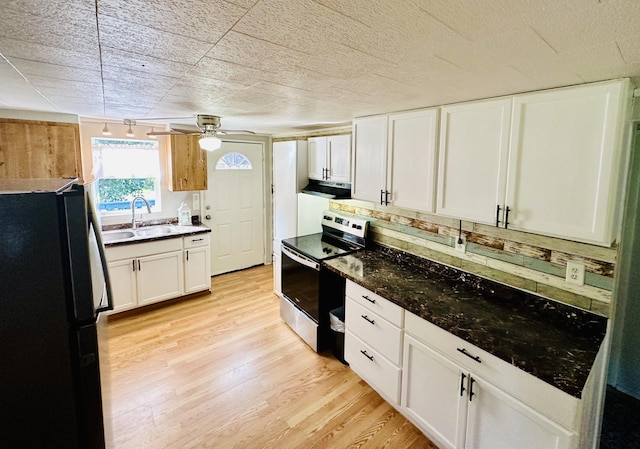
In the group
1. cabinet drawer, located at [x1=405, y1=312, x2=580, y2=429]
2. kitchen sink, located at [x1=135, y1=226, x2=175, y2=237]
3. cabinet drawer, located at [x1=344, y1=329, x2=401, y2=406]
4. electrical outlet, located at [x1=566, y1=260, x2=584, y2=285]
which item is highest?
electrical outlet, located at [x1=566, y1=260, x2=584, y2=285]

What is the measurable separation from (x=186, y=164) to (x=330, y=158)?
1935 mm

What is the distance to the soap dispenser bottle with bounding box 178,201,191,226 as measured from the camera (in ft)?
13.9

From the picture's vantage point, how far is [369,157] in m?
2.67

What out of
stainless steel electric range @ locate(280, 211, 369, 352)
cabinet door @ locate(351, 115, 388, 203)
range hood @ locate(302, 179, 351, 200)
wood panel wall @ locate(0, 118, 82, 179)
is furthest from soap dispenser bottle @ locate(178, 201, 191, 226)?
cabinet door @ locate(351, 115, 388, 203)

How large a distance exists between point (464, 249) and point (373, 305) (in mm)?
808

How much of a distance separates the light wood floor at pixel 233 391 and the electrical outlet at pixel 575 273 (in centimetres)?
134

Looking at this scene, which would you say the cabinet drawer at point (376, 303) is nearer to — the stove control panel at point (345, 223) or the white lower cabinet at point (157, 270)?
the stove control panel at point (345, 223)

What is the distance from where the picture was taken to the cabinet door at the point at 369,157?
8.34 ft

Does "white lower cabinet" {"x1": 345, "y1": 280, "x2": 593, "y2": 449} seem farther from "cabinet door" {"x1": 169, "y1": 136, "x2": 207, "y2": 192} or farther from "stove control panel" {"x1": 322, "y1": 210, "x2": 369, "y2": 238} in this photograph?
"cabinet door" {"x1": 169, "y1": 136, "x2": 207, "y2": 192}

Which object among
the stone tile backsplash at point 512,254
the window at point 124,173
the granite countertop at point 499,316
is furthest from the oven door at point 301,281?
the window at point 124,173

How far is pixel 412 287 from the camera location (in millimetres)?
2236

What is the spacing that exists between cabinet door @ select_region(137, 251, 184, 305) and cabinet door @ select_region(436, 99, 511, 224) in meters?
3.11

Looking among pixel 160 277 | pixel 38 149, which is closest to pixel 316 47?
pixel 38 149

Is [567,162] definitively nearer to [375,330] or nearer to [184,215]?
[375,330]
